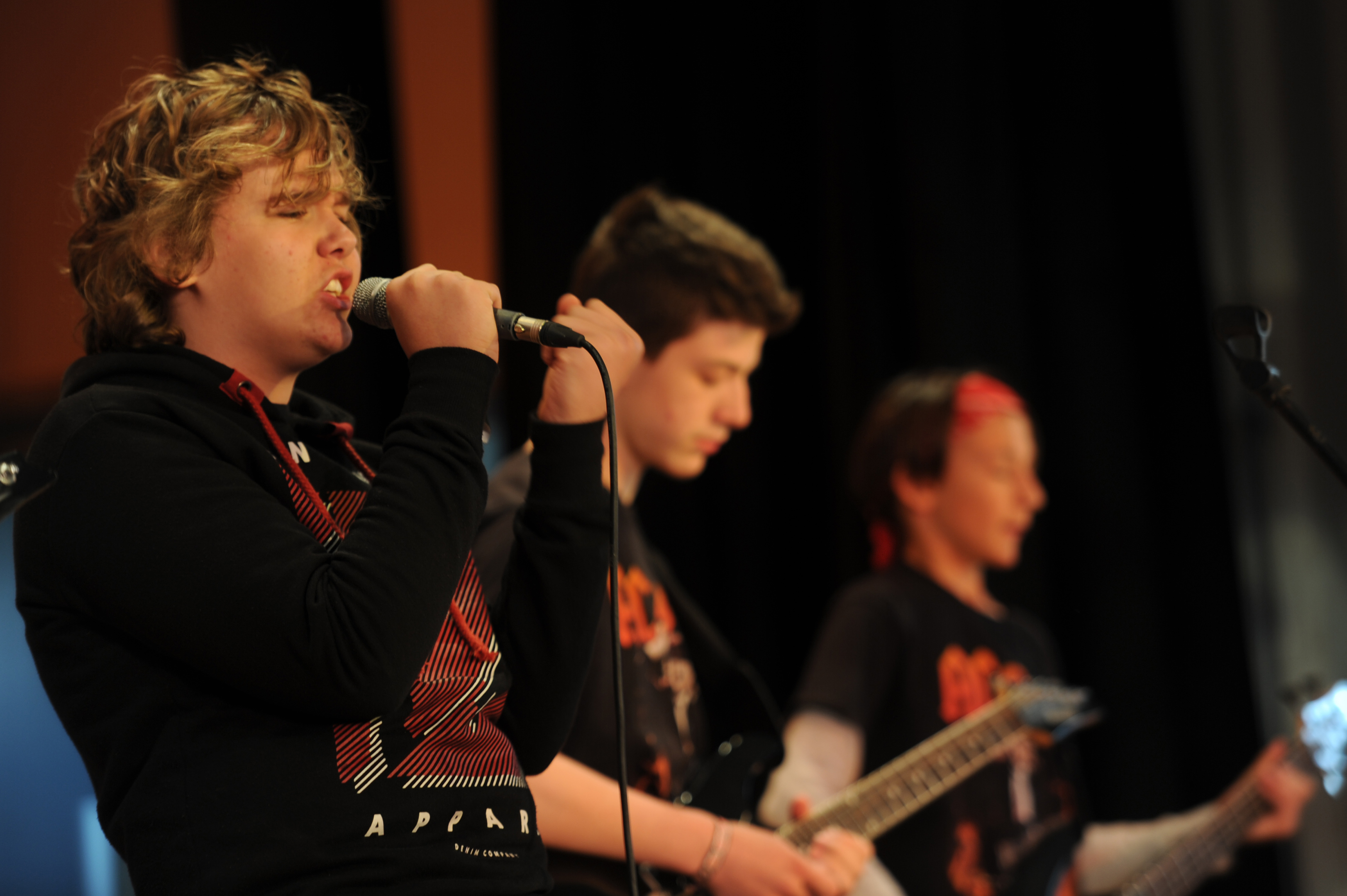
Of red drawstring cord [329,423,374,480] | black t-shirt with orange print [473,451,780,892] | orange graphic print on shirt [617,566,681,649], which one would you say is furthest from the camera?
orange graphic print on shirt [617,566,681,649]

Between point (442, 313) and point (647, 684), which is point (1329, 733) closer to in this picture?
point (647, 684)

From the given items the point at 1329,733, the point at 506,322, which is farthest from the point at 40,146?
the point at 1329,733

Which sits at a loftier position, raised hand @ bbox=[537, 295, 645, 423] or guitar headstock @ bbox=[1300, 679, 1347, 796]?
raised hand @ bbox=[537, 295, 645, 423]

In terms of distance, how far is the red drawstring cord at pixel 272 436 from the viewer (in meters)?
0.97

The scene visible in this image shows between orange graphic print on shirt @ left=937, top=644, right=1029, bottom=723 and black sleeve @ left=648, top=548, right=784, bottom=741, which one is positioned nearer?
black sleeve @ left=648, top=548, right=784, bottom=741

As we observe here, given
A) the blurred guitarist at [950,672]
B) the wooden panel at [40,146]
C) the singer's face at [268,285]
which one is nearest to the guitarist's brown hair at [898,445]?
the blurred guitarist at [950,672]

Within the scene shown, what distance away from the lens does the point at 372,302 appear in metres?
1.01

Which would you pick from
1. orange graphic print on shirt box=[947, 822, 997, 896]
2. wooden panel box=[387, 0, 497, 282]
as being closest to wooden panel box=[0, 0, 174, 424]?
wooden panel box=[387, 0, 497, 282]

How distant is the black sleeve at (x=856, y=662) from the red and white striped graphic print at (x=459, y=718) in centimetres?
121

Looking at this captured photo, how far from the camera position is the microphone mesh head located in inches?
39.5

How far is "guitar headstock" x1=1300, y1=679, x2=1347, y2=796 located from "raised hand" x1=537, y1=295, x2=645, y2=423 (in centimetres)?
195

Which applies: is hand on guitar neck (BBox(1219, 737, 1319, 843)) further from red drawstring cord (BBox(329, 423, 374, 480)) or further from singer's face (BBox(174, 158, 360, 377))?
singer's face (BBox(174, 158, 360, 377))

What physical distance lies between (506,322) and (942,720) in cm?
149

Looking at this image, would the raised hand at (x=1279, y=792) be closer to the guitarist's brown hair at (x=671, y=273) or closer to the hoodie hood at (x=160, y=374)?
the guitarist's brown hair at (x=671, y=273)
